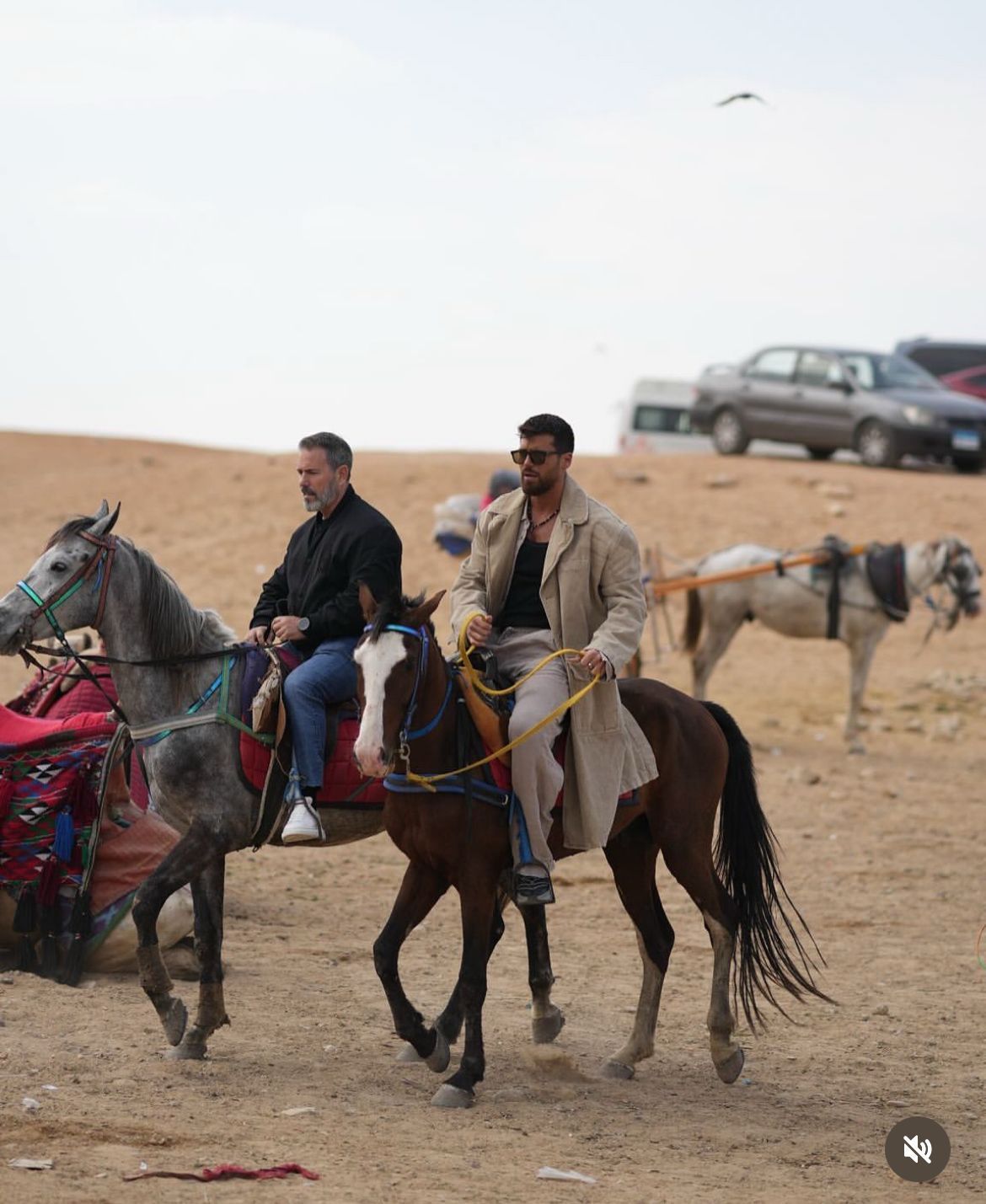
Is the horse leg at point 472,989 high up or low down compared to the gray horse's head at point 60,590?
down

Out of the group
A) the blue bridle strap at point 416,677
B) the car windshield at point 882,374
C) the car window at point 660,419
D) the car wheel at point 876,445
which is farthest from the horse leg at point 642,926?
the car window at point 660,419

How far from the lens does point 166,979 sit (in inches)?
257

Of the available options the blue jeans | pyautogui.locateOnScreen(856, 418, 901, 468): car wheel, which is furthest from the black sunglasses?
pyautogui.locateOnScreen(856, 418, 901, 468): car wheel

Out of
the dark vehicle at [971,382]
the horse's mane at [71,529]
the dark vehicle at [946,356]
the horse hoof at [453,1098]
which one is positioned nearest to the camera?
the horse hoof at [453,1098]

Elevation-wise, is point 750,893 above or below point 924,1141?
above

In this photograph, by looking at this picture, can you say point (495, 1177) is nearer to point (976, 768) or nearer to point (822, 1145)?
point (822, 1145)

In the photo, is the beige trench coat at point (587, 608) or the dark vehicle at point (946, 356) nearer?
the beige trench coat at point (587, 608)

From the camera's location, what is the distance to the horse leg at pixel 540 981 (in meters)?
6.98

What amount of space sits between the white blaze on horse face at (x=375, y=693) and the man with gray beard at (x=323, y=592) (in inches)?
27.0

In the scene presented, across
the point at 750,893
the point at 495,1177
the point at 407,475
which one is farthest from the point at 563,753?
the point at 407,475

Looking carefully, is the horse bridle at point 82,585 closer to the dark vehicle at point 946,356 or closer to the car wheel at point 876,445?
the car wheel at point 876,445

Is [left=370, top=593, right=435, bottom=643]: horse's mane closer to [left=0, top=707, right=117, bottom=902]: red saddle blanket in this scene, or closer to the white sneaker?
the white sneaker

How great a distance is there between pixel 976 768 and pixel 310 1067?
32.4ft

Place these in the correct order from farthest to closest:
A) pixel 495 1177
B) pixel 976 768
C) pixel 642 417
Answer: pixel 642 417, pixel 976 768, pixel 495 1177
